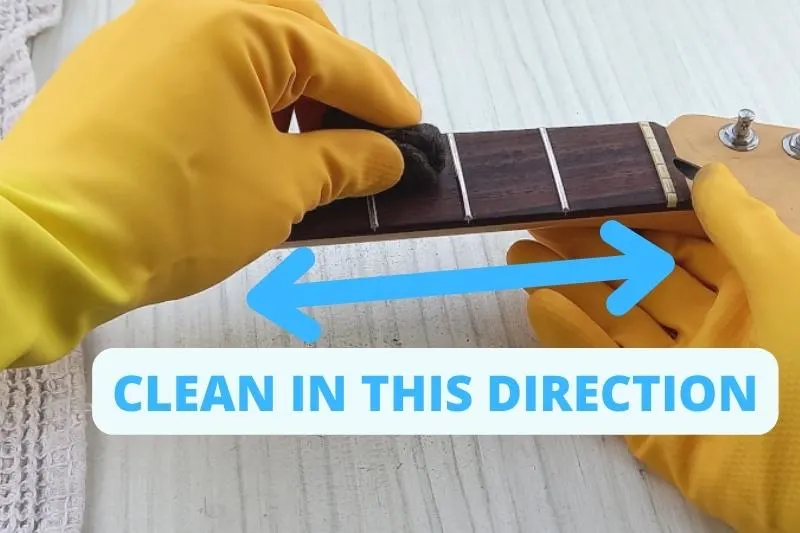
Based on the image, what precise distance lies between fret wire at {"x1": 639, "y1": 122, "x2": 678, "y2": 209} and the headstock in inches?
0.7

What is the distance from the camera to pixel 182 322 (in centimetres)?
72

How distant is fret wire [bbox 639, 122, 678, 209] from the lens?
2.18 feet

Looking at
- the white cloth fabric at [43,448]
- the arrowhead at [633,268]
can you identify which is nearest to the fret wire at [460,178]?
the arrowhead at [633,268]

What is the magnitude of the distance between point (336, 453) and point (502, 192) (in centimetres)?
24

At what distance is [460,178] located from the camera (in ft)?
2.20

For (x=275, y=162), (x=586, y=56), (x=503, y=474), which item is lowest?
(x=503, y=474)

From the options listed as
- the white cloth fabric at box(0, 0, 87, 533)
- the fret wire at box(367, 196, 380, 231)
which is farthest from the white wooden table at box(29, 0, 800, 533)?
the fret wire at box(367, 196, 380, 231)

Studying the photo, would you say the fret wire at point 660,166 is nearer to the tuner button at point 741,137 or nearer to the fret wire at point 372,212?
the tuner button at point 741,137

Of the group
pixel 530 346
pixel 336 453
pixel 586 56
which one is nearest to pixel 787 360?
pixel 530 346

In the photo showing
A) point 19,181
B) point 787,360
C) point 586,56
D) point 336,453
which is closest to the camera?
point 19,181

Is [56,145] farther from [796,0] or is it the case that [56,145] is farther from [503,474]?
[796,0]

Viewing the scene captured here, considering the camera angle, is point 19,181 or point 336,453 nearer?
point 19,181

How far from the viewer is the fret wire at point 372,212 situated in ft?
2.08

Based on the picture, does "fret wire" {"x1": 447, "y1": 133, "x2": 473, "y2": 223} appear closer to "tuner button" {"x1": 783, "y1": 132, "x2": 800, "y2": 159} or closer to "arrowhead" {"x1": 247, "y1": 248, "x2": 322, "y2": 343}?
"arrowhead" {"x1": 247, "y1": 248, "x2": 322, "y2": 343}
